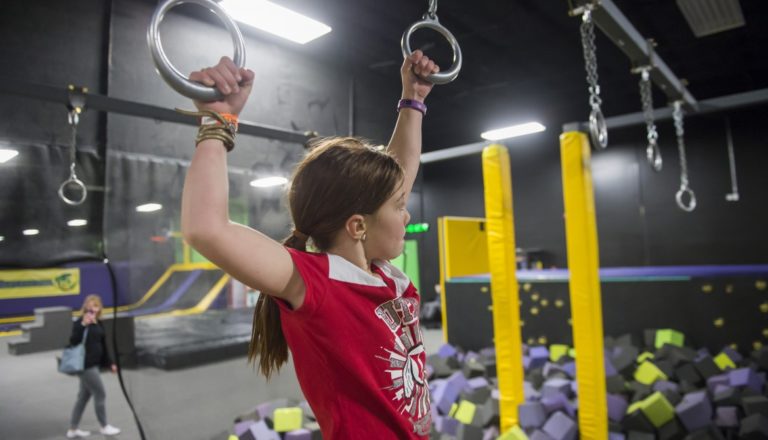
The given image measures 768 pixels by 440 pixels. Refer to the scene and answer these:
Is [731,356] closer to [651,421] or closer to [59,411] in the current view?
[651,421]

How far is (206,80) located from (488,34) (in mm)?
4084

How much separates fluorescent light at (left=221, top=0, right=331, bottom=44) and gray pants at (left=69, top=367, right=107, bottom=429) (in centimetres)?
235

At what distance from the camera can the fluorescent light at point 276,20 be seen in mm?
3076

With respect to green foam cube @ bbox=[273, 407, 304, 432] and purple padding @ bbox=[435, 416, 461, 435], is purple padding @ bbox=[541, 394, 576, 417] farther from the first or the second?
green foam cube @ bbox=[273, 407, 304, 432]

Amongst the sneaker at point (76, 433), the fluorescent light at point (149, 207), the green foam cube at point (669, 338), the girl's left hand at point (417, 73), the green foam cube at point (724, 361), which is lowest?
the sneaker at point (76, 433)

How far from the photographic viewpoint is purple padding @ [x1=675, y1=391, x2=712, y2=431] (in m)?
2.93

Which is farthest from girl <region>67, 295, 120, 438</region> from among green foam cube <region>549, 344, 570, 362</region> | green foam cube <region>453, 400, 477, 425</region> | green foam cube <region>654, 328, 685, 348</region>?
green foam cube <region>654, 328, 685, 348</region>

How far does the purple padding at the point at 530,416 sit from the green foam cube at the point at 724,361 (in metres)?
2.24

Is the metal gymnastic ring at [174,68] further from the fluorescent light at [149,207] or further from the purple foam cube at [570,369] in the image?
the purple foam cube at [570,369]

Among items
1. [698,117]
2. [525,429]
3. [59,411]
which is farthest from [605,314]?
[59,411]

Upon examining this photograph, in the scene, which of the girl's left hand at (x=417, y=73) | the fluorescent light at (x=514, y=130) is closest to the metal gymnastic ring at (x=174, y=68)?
the girl's left hand at (x=417, y=73)

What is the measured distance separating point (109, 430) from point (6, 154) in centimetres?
163

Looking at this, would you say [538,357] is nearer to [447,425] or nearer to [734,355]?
[734,355]

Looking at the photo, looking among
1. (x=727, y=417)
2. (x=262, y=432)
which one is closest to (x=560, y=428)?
(x=727, y=417)
